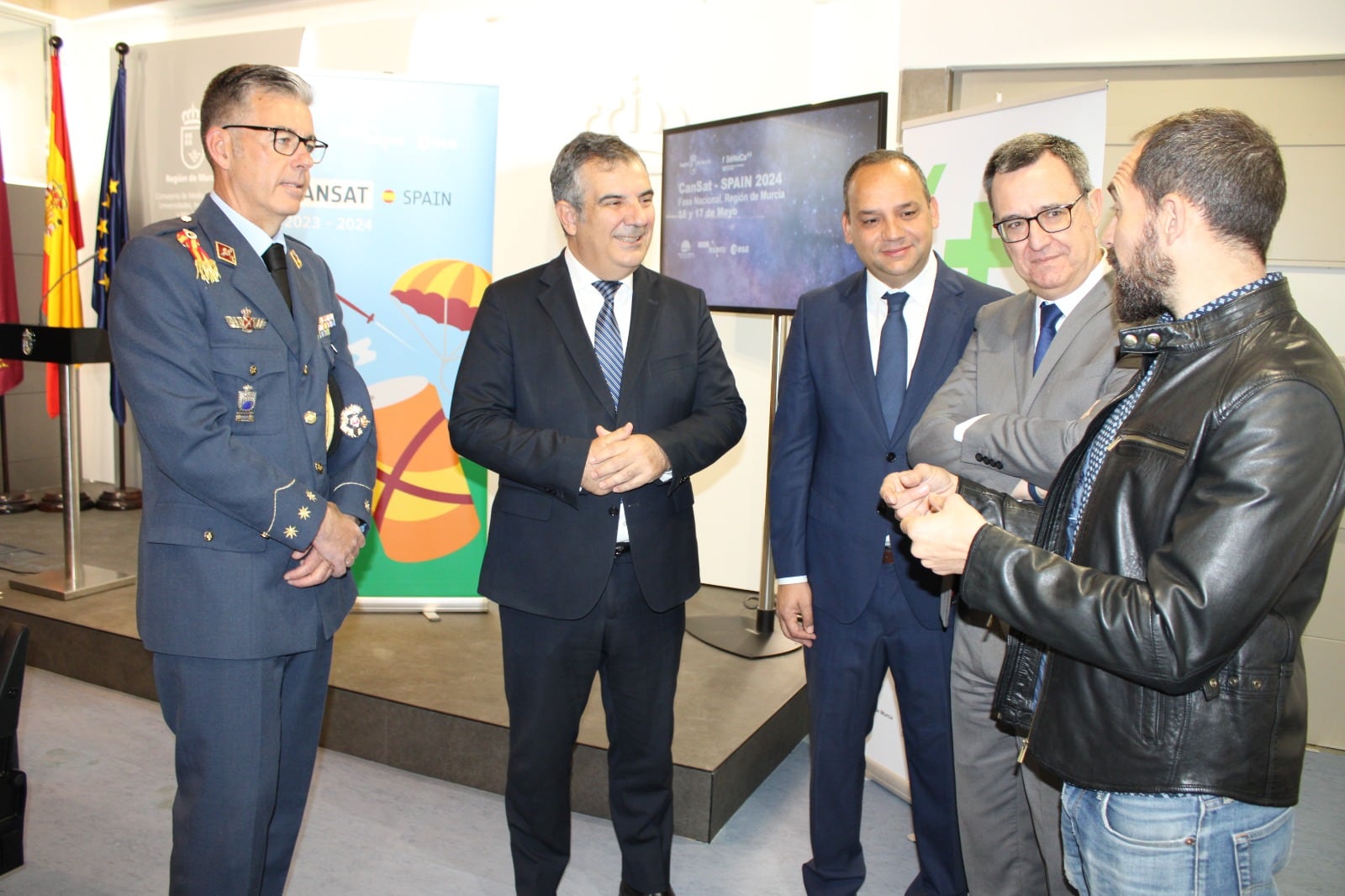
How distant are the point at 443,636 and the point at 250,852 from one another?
6.51 feet

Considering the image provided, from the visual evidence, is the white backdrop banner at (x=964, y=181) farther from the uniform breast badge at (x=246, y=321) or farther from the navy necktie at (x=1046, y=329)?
the uniform breast badge at (x=246, y=321)

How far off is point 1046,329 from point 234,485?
165cm

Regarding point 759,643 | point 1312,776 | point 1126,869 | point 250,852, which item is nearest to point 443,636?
point 759,643

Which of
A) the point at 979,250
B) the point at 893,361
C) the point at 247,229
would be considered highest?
the point at 979,250

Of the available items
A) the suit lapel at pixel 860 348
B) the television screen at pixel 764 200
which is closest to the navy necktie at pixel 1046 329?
the suit lapel at pixel 860 348

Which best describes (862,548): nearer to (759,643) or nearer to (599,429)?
(599,429)

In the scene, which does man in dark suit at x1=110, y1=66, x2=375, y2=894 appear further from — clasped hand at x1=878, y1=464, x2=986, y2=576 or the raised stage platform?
clasped hand at x1=878, y1=464, x2=986, y2=576

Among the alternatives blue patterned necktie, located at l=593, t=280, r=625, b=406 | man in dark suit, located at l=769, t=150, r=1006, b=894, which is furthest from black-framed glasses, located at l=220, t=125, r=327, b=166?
man in dark suit, located at l=769, t=150, r=1006, b=894

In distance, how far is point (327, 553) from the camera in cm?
192

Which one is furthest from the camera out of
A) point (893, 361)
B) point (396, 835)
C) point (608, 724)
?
point (396, 835)

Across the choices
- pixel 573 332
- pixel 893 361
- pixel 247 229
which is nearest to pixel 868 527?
pixel 893 361

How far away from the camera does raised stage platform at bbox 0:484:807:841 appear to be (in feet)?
9.33

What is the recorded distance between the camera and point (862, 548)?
221 centimetres

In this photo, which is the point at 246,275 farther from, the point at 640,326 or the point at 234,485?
the point at 640,326
